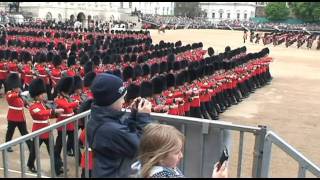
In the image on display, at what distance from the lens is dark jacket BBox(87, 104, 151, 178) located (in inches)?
91.2

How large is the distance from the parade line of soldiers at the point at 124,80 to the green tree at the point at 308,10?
55.9m

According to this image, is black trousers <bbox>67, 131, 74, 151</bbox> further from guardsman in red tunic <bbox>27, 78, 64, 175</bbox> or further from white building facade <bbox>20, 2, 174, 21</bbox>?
white building facade <bbox>20, 2, 174, 21</bbox>

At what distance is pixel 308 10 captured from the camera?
6756 cm

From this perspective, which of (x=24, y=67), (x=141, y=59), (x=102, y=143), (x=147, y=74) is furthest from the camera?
(x=141, y=59)

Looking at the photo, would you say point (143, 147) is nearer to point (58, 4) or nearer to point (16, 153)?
point (16, 153)

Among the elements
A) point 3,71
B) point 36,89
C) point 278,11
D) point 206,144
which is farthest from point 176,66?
point 278,11

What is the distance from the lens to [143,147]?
206 cm

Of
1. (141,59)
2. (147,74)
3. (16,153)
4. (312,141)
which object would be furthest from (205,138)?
(141,59)

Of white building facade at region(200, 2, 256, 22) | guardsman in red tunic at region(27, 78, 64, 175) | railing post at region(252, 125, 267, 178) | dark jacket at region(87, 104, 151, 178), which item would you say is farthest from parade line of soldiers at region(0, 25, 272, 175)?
white building facade at region(200, 2, 256, 22)

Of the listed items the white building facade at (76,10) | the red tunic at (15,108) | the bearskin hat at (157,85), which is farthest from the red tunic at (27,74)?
the white building facade at (76,10)

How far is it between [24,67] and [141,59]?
3193mm

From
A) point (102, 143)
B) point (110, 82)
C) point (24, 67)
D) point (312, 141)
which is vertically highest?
point (110, 82)

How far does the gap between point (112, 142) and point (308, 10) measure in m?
69.9

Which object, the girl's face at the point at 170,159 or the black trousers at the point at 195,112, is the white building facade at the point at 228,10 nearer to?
the black trousers at the point at 195,112
